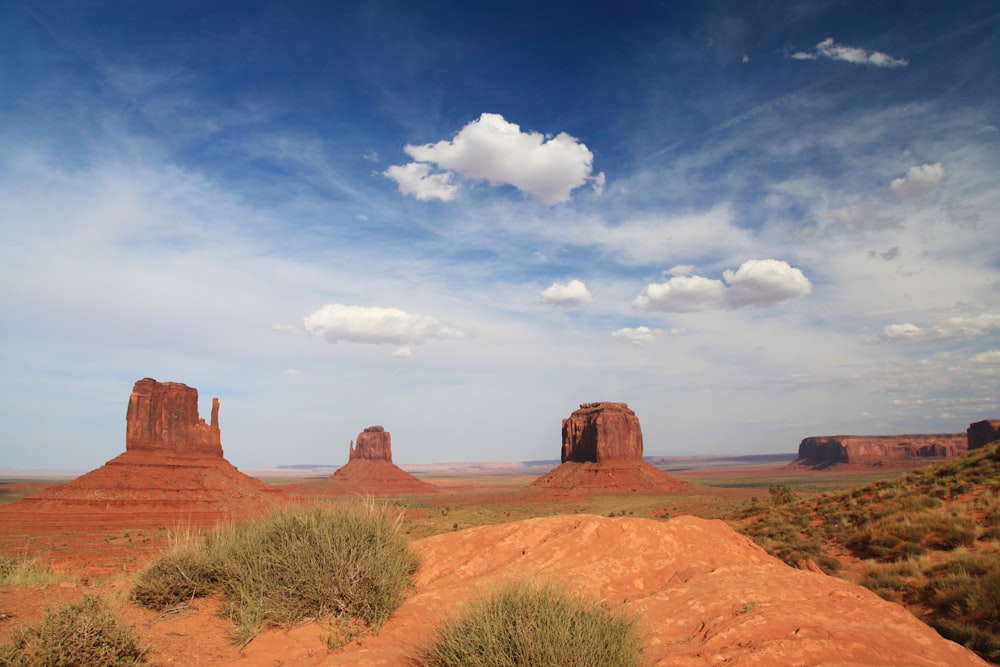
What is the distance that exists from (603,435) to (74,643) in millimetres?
89818

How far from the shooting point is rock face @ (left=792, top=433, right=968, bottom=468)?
482ft

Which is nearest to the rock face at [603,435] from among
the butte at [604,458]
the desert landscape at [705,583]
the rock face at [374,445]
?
the butte at [604,458]

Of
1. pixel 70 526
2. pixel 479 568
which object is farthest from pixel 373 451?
pixel 479 568

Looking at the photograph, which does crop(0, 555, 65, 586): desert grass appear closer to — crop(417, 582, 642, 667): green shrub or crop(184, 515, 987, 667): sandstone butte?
crop(184, 515, 987, 667): sandstone butte

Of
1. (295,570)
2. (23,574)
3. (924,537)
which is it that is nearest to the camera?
(295,570)

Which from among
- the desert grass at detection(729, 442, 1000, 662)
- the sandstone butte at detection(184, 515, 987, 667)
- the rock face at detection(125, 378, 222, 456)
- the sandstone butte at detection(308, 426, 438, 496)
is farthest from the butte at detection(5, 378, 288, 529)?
the sandstone butte at detection(308, 426, 438, 496)

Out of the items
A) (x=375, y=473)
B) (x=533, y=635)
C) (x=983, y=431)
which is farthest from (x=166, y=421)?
(x=983, y=431)

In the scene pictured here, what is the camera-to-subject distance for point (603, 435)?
9144 centimetres

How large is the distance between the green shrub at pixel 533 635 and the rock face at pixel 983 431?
120 metres

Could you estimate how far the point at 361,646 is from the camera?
704cm

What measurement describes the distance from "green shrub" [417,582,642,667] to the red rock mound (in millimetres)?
509

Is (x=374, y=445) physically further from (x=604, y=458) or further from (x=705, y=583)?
(x=705, y=583)

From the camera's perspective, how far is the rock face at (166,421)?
5897cm

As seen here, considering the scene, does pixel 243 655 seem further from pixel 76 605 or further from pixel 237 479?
pixel 237 479
